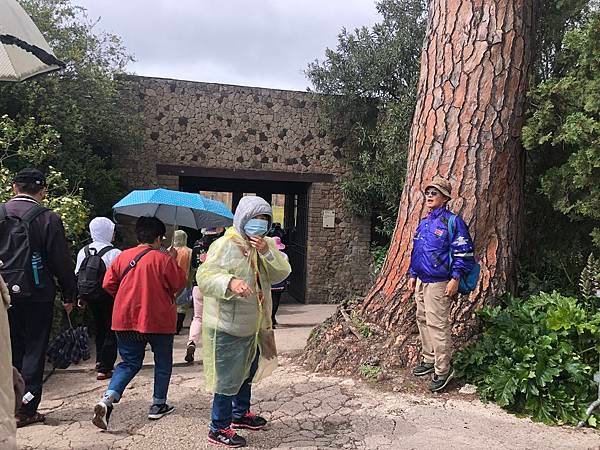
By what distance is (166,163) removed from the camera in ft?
34.4

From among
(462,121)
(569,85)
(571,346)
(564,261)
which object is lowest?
(571,346)

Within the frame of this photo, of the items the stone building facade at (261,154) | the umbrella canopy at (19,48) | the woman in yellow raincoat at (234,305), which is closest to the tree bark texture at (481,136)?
the woman in yellow raincoat at (234,305)

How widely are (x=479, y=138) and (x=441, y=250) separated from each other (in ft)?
4.36

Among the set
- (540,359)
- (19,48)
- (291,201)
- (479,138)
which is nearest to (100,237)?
(19,48)

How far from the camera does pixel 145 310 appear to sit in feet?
12.5

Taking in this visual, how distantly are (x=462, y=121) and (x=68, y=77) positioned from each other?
6.87 meters

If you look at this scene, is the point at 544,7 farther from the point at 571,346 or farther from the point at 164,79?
the point at 164,79

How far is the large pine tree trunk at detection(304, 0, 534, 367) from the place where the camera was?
4.92m

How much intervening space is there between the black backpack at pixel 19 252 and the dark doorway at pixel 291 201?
7441 mm

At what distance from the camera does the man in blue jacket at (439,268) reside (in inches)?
164

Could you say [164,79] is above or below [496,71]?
above

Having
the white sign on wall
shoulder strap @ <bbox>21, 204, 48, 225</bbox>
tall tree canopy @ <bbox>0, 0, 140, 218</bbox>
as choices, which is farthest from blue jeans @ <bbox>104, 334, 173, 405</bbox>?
the white sign on wall

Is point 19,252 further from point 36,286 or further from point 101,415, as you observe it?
point 101,415

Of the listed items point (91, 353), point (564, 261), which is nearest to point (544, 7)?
point (564, 261)
